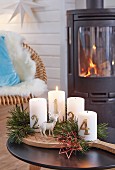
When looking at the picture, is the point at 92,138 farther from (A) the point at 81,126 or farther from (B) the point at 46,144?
(B) the point at 46,144

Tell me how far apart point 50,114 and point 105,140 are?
0.29m

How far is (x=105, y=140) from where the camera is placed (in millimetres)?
1429

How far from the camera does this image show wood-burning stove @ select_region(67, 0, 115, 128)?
2.87 metres

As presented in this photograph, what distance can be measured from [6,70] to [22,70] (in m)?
0.14

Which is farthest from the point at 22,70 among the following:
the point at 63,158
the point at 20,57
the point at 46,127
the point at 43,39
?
the point at 63,158

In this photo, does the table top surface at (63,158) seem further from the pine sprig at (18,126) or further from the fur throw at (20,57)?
the fur throw at (20,57)

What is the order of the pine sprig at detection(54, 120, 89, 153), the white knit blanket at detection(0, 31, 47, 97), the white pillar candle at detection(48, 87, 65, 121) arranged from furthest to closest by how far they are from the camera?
the white knit blanket at detection(0, 31, 47, 97) → the white pillar candle at detection(48, 87, 65, 121) → the pine sprig at detection(54, 120, 89, 153)

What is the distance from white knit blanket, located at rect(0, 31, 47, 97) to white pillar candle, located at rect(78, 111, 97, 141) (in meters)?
1.28

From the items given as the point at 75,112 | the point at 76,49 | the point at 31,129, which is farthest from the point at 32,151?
the point at 76,49

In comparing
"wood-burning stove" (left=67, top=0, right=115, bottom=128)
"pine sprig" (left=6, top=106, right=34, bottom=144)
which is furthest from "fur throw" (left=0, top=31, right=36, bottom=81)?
"pine sprig" (left=6, top=106, right=34, bottom=144)

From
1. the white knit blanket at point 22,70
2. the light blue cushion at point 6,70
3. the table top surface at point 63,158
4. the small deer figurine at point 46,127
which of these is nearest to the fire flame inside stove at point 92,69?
the white knit blanket at point 22,70

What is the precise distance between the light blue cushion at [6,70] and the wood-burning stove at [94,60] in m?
0.50

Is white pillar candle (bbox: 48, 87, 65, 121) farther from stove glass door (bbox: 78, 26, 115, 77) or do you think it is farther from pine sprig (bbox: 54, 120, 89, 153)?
stove glass door (bbox: 78, 26, 115, 77)

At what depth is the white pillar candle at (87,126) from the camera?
55.1 inches
